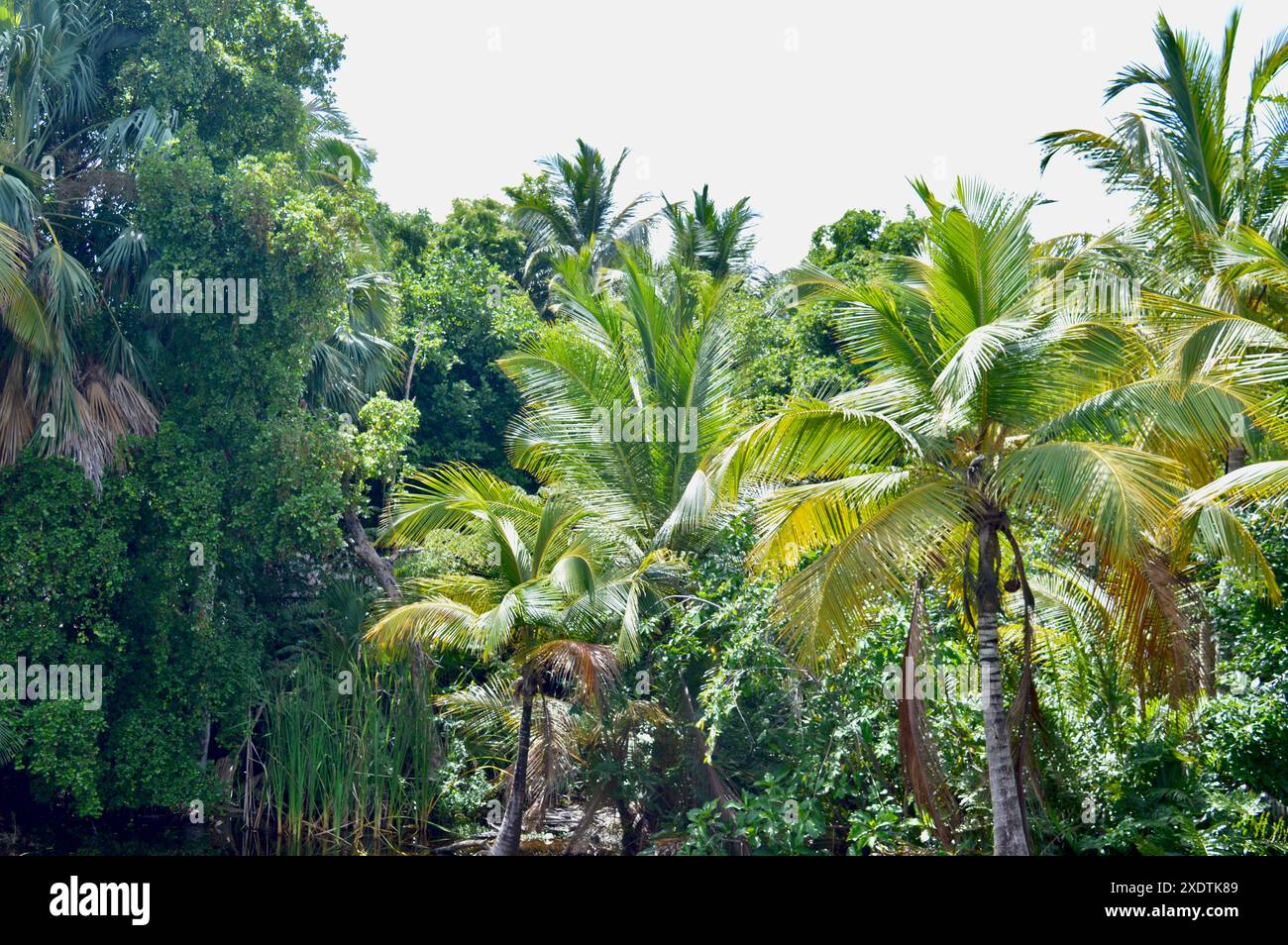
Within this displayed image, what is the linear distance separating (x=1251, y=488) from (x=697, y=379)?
281 inches

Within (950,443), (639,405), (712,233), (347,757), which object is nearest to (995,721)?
(950,443)

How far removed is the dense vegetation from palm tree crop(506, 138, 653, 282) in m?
12.5

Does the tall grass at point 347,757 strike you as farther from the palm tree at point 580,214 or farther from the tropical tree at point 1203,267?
the palm tree at point 580,214

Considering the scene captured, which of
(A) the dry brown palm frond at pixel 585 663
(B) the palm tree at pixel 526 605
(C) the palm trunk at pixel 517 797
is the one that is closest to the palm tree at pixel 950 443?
(A) the dry brown palm frond at pixel 585 663

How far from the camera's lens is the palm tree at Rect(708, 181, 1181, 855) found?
8047 mm

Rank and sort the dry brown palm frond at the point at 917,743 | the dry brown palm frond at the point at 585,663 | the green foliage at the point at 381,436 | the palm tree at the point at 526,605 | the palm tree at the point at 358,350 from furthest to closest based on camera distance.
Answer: the palm tree at the point at 358,350 → the green foliage at the point at 381,436 → the palm tree at the point at 526,605 → the dry brown palm frond at the point at 585,663 → the dry brown palm frond at the point at 917,743

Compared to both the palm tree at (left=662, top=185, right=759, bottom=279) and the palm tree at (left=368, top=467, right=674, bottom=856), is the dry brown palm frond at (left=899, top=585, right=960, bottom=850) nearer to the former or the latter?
the palm tree at (left=368, top=467, right=674, bottom=856)

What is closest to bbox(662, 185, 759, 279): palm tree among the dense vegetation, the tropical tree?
the dense vegetation

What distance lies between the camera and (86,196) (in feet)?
45.7

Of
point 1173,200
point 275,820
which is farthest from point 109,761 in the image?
point 1173,200

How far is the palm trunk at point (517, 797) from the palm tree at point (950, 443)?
14.5ft

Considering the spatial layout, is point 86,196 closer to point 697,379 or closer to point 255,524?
point 255,524

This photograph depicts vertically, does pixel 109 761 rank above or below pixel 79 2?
below

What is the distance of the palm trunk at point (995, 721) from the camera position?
340 inches
